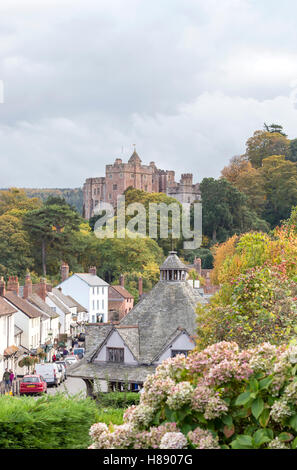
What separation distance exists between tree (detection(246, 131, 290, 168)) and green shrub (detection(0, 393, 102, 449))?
426ft

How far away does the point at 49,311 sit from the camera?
66.2 m

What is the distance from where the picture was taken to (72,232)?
105000 millimetres

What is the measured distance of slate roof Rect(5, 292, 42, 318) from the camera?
55.2 m

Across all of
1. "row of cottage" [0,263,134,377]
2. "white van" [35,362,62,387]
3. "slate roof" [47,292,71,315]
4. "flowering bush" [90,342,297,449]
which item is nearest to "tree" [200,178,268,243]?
"row of cottage" [0,263,134,377]

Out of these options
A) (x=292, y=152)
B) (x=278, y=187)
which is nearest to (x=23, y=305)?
(x=278, y=187)

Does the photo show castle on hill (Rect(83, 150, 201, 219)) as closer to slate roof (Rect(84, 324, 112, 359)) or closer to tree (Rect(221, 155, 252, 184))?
tree (Rect(221, 155, 252, 184))

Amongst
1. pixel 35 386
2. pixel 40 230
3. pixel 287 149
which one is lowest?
pixel 35 386

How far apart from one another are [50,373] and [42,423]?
1189 inches

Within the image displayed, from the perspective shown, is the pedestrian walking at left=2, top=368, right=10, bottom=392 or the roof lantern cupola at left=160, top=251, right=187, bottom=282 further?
the roof lantern cupola at left=160, top=251, right=187, bottom=282

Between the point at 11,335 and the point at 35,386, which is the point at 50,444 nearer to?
the point at 35,386

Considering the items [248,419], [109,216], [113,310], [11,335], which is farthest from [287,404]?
[109,216]

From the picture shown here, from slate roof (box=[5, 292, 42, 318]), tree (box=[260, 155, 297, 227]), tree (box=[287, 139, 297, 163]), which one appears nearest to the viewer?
slate roof (box=[5, 292, 42, 318])

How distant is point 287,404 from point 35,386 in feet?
96.7

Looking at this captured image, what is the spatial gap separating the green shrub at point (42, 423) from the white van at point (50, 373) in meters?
28.9
